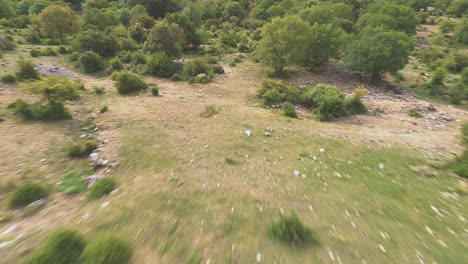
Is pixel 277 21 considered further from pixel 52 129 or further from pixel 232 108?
pixel 52 129

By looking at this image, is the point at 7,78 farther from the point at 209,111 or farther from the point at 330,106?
the point at 330,106

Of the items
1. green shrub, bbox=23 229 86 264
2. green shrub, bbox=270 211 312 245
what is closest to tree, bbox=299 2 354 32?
green shrub, bbox=270 211 312 245

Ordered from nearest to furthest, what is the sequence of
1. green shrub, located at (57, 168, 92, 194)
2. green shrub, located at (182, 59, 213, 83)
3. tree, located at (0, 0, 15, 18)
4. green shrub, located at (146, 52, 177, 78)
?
green shrub, located at (57, 168, 92, 194) → green shrub, located at (182, 59, 213, 83) → green shrub, located at (146, 52, 177, 78) → tree, located at (0, 0, 15, 18)

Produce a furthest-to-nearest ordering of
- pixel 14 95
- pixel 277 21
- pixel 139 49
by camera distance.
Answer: pixel 139 49 → pixel 277 21 → pixel 14 95

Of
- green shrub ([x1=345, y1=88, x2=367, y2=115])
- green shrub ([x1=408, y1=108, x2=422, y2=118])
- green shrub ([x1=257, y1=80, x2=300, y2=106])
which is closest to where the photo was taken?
green shrub ([x1=408, y1=108, x2=422, y2=118])

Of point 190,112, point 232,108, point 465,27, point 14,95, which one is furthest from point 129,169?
point 465,27

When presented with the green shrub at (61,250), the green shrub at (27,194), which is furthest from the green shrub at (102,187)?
the green shrub at (61,250)

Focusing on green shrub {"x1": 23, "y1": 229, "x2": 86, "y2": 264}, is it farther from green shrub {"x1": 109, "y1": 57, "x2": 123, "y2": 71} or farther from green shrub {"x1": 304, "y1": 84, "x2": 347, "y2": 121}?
green shrub {"x1": 109, "y1": 57, "x2": 123, "y2": 71}

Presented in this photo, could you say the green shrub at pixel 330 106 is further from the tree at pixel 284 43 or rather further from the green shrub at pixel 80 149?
A: the green shrub at pixel 80 149
